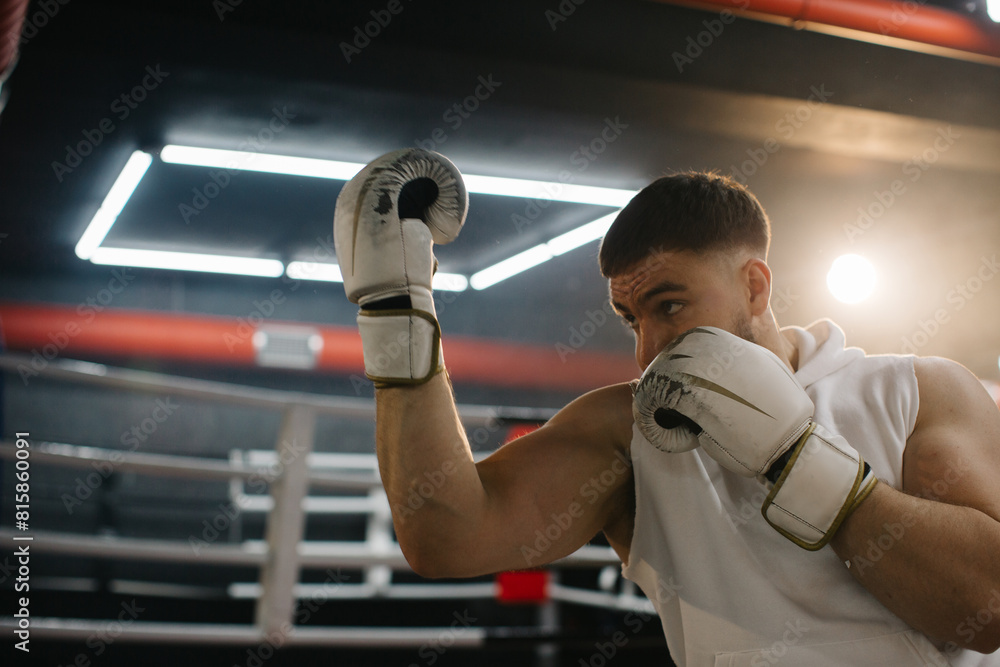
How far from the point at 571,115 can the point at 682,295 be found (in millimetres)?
1325

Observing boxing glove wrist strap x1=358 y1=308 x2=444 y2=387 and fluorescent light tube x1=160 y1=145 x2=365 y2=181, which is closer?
boxing glove wrist strap x1=358 y1=308 x2=444 y2=387

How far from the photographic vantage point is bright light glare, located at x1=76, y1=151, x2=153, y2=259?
3.97 meters

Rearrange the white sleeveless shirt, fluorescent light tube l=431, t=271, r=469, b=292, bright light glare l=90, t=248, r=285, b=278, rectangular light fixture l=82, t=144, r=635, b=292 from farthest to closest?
fluorescent light tube l=431, t=271, r=469, b=292
bright light glare l=90, t=248, r=285, b=278
rectangular light fixture l=82, t=144, r=635, b=292
the white sleeveless shirt

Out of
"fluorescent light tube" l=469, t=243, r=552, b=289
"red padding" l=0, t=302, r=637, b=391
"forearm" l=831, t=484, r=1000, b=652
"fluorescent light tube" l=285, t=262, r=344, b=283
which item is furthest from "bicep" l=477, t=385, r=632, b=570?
"red padding" l=0, t=302, r=637, b=391

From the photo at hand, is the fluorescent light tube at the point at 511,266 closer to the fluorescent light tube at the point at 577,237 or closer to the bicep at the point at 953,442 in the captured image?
the fluorescent light tube at the point at 577,237

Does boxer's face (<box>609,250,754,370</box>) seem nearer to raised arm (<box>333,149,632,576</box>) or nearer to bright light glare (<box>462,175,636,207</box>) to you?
raised arm (<box>333,149,632,576</box>)

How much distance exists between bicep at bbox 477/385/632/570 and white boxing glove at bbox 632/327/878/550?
19 centimetres

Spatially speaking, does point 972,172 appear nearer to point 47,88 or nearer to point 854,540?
point 854,540

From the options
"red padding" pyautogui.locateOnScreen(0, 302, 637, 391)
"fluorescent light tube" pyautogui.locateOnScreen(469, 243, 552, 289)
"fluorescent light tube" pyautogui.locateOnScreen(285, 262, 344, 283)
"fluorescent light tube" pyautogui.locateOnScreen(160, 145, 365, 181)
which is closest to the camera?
"fluorescent light tube" pyautogui.locateOnScreen(160, 145, 365, 181)

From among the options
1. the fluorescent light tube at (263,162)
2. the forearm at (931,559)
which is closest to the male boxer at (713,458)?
the forearm at (931,559)

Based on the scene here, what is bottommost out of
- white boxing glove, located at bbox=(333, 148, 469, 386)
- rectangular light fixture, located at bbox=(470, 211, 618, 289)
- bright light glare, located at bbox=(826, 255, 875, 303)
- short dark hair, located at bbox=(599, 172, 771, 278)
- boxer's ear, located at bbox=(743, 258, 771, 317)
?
white boxing glove, located at bbox=(333, 148, 469, 386)

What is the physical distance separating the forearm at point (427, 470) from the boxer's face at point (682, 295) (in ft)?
1.29

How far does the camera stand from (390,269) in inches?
37.4

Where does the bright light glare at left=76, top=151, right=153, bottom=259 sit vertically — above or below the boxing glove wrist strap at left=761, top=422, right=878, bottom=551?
above
